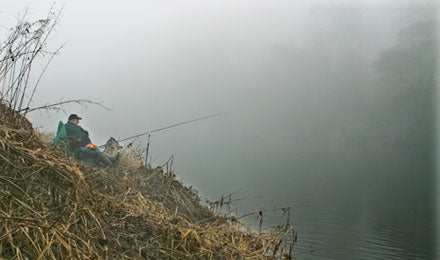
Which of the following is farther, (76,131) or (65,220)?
(76,131)

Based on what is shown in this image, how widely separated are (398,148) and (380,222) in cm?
11273

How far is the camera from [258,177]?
Answer: 55281 millimetres

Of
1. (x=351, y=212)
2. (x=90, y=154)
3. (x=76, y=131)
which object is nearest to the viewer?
(x=90, y=154)

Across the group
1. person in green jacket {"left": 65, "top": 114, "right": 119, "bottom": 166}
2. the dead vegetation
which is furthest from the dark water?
the dead vegetation

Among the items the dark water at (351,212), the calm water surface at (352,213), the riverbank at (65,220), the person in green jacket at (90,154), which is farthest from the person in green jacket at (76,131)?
the dark water at (351,212)

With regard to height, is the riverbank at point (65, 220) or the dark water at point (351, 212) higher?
the dark water at point (351, 212)

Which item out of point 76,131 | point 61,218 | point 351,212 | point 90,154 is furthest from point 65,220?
point 351,212

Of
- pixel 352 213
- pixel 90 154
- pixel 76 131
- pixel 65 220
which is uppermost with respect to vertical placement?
pixel 352 213

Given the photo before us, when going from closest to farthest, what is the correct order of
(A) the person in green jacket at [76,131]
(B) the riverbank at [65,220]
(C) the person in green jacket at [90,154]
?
(B) the riverbank at [65,220] → (C) the person in green jacket at [90,154] → (A) the person in green jacket at [76,131]

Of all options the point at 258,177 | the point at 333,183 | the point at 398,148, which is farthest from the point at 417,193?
the point at 398,148

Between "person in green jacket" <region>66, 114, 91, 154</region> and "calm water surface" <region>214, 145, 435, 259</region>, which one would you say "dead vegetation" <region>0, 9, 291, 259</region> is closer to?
"calm water surface" <region>214, 145, 435, 259</region>

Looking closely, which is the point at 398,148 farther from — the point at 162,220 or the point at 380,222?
the point at 162,220

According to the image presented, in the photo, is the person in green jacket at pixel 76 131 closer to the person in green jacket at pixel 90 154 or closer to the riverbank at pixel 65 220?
the person in green jacket at pixel 90 154

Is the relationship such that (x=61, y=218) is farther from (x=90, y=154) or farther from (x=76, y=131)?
(x=76, y=131)
